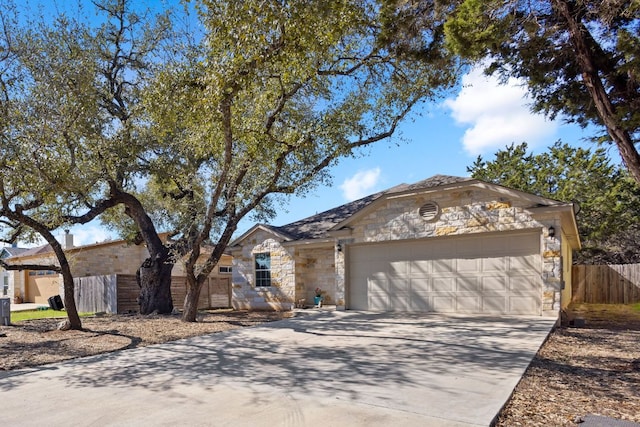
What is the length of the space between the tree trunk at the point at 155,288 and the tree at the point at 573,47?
1242 centimetres

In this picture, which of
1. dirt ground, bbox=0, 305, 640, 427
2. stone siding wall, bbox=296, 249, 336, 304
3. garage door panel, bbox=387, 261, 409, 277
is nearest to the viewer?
dirt ground, bbox=0, 305, 640, 427

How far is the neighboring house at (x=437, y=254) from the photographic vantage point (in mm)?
11250

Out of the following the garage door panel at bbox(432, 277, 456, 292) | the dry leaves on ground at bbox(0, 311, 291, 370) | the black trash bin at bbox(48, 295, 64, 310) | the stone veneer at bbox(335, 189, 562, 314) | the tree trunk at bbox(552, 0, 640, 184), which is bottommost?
the black trash bin at bbox(48, 295, 64, 310)

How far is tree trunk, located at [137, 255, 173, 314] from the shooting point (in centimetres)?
1566

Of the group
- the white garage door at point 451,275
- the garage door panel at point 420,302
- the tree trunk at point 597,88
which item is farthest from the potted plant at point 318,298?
the tree trunk at point 597,88

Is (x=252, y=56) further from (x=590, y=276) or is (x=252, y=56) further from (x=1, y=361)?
(x=590, y=276)

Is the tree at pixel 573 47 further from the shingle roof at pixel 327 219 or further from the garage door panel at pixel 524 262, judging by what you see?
the shingle roof at pixel 327 219

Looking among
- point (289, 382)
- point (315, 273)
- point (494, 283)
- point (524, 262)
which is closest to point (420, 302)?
point (494, 283)

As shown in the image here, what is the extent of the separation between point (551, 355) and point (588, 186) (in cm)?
1861

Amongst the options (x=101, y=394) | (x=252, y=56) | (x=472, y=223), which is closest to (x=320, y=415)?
(x=101, y=394)

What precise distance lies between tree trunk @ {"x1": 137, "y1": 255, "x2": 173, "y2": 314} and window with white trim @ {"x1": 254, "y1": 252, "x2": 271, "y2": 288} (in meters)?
3.14

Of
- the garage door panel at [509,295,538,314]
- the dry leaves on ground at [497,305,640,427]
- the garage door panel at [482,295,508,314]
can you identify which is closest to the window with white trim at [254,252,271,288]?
the garage door panel at [482,295,508,314]

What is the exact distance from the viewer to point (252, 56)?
8.35 m

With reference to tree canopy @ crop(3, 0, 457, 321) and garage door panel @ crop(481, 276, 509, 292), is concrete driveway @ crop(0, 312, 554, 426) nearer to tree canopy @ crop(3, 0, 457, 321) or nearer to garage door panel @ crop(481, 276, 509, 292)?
garage door panel @ crop(481, 276, 509, 292)
